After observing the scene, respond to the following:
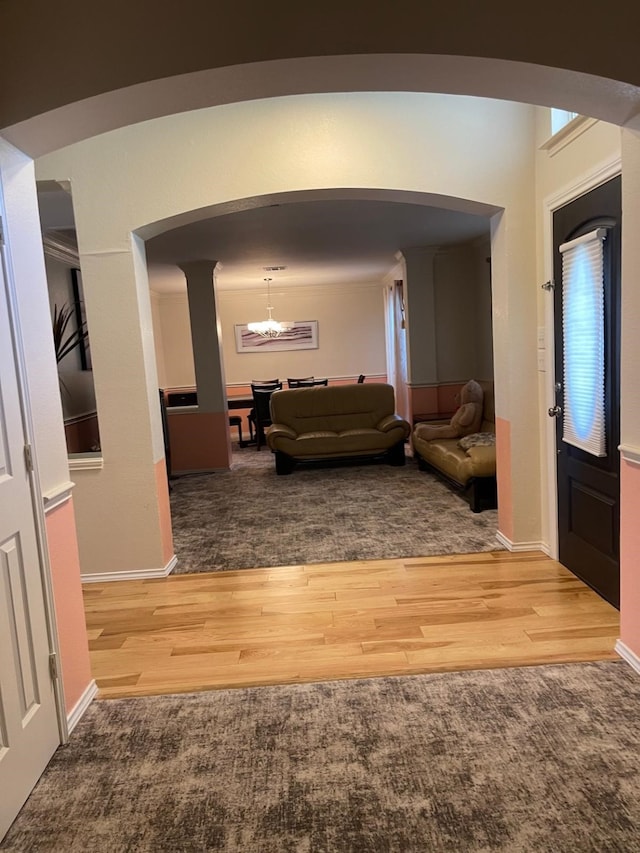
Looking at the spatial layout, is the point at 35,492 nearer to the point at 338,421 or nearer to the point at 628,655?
the point at 628,655

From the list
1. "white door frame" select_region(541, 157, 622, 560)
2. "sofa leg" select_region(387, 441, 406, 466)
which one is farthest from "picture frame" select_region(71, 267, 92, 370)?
"white door frame" select_region(541, 157, 622, 560)

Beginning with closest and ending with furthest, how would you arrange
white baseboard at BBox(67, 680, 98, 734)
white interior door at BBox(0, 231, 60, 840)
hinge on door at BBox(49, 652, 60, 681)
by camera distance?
white interior door at BBox(0, 231, 60, 840) → hinge on door at BBox(49, 652, 60, 681) → white baseboard at BBox(67, 680, 98, 734)

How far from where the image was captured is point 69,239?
507 cm

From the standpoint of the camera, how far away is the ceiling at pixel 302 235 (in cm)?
480

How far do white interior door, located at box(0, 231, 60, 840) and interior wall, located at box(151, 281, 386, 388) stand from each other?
27.6 feet

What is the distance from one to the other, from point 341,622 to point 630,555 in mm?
1375

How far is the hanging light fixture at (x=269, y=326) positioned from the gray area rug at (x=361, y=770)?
722 centimetres

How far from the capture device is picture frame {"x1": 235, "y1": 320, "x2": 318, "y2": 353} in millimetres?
10133

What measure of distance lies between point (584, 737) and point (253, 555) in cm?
241

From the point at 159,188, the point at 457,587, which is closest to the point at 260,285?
the point at 159,188

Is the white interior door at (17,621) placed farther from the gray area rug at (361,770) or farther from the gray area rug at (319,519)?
the gray area rug at (319,519)

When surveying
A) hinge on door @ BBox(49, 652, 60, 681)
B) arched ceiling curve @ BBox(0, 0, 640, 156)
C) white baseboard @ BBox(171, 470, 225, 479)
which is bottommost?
white baseboard @ BBox(171, 470, 225, 479)

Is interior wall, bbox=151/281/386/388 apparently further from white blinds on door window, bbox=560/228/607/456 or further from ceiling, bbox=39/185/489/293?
white blinds on door window, bbox=560/228/607/456

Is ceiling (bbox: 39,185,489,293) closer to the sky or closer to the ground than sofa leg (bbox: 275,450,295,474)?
closer to the sky
